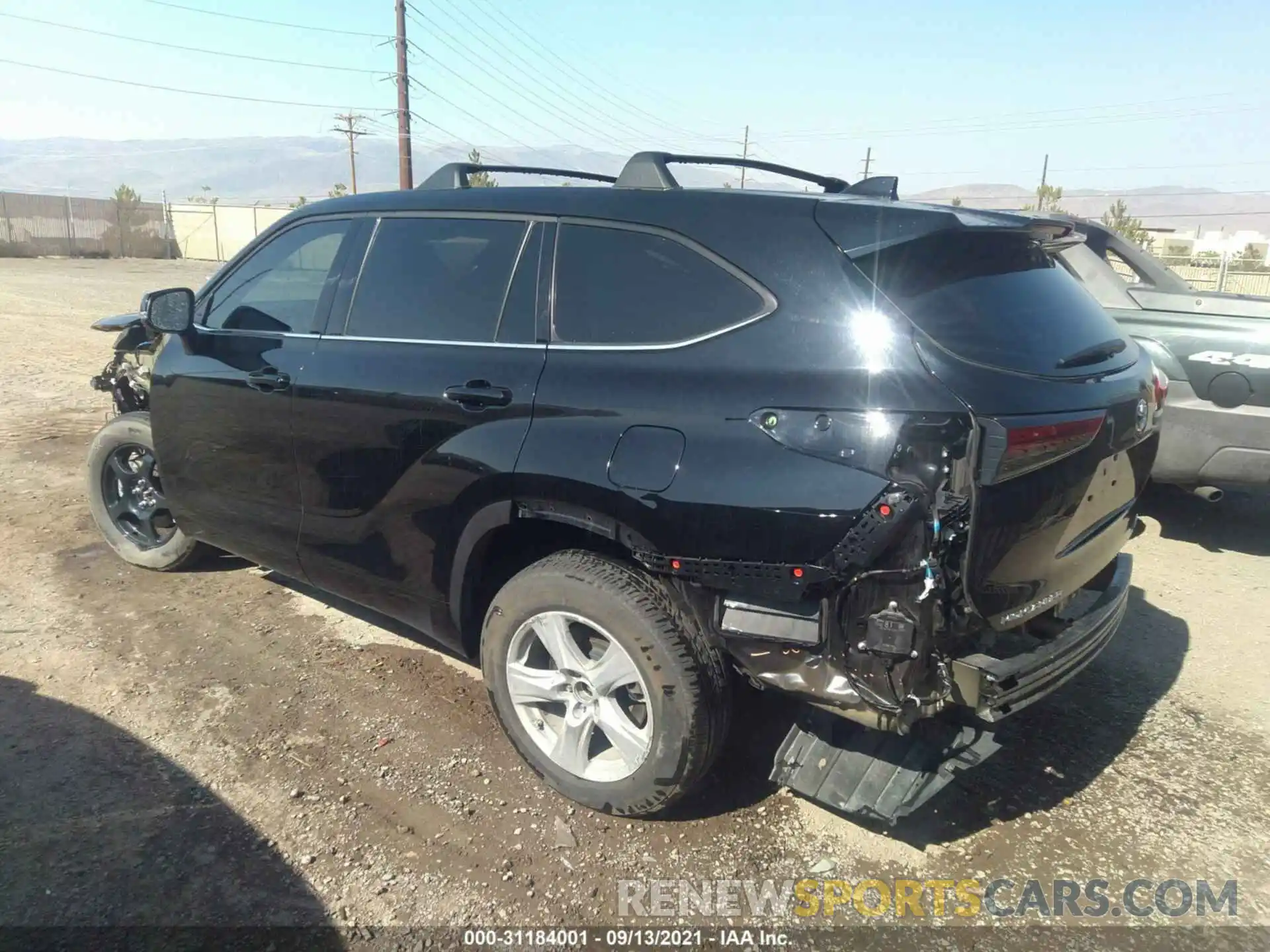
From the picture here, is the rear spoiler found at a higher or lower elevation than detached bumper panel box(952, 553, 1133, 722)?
higher

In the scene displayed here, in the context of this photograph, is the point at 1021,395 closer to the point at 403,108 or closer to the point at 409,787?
the point at 409,787

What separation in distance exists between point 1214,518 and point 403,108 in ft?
106

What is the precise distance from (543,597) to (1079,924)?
1.77 m

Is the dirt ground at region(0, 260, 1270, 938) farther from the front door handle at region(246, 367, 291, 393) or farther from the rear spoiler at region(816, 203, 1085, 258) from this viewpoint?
the rear spoiler at region(816, 203, 1085, 258)

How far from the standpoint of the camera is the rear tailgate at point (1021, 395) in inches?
88.4

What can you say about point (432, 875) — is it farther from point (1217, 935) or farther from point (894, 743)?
point (1217, 935)

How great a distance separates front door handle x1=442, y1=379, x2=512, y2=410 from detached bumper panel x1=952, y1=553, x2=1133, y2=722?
5.11 feet

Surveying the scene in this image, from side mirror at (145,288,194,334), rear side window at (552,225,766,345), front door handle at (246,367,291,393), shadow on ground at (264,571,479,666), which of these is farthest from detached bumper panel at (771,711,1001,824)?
side mirror at (145,288,194,334)

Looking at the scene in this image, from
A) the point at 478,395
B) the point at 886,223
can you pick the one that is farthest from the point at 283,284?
the point at 886,223

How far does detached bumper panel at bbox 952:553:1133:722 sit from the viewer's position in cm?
231

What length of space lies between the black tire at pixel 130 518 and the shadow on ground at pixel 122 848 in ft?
4.93

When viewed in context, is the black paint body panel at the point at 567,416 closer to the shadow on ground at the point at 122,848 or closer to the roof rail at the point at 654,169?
the roof rail at the point at 654,169

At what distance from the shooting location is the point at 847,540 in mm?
2223
